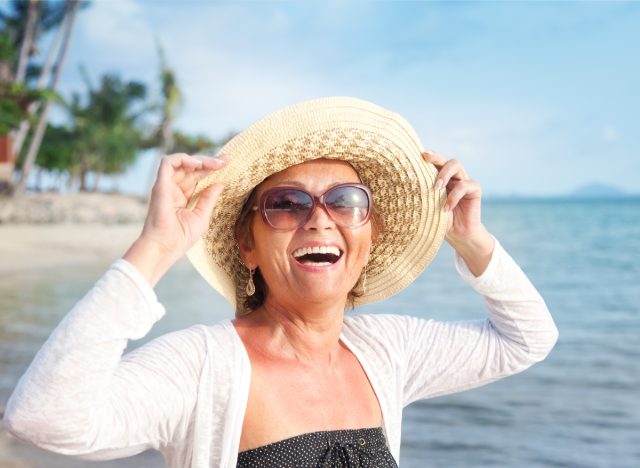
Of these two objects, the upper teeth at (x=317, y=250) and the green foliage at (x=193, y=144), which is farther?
the green foliage at (x=193, y=144)

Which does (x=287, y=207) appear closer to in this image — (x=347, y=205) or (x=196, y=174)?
(x=347, y=205)

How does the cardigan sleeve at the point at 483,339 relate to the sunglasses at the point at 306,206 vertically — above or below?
below

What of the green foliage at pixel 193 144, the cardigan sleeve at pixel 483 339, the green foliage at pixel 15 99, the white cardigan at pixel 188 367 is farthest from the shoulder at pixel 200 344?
the green foliage at pixel 193 144

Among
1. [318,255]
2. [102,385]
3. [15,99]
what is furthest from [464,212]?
[15,99]

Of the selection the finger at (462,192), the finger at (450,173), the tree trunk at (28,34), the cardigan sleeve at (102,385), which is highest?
the tree trunk at (28,34)

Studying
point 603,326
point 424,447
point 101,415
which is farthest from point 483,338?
point 603,326

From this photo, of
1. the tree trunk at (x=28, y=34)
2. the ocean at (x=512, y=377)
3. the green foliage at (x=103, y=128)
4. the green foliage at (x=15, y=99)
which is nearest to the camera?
the ocean at (x=512, y=377)

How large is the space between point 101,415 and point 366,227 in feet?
3.43

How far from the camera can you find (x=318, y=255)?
233cm

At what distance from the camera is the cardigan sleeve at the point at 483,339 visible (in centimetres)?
252

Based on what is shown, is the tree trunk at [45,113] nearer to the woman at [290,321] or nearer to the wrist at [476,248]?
the woman at [290,321]

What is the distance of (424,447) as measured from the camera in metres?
5.82

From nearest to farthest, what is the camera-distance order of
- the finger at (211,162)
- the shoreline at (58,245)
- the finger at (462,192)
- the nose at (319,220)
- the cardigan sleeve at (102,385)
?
the cardigan sleeve at (102,385)
the finger at (211,162)
the nose at (319,220)
the finger at (462,192)
the shoreline at (58,245)

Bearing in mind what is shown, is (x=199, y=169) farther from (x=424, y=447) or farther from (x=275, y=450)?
(x=424, y=447)
